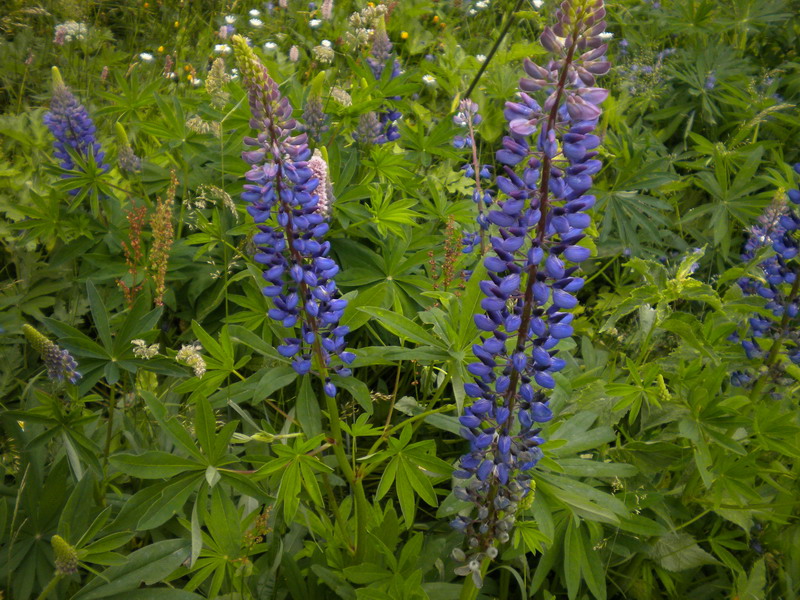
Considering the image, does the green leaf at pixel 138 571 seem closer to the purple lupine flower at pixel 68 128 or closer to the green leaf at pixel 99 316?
the green leaf at pixel 99 316

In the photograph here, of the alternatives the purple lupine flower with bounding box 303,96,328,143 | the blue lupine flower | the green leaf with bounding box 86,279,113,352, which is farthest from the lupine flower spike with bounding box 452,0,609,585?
the blue lupine flower

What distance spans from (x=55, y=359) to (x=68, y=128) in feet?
4.56

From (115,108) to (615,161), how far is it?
2.53 metres

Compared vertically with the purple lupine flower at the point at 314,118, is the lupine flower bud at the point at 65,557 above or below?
below

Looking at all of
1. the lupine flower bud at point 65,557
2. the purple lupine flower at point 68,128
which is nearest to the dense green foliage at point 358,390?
the lupine flower bud at point 65,557

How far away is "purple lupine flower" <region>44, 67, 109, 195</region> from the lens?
282 cm

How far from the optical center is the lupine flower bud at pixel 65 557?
1.53m

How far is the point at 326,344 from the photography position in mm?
1813

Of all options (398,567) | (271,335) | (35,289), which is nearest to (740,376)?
(398,567)

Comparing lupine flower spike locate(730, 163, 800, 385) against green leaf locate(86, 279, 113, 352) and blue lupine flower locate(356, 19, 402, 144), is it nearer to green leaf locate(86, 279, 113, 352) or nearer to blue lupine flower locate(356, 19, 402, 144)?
blue lupine flower locate(356, 19, 402, 144)

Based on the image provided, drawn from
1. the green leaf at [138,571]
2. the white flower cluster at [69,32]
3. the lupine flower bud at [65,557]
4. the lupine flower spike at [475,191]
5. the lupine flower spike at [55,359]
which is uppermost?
the lupine flower spike at [475,191]

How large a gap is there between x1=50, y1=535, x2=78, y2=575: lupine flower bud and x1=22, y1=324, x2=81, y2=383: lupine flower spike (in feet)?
1.89

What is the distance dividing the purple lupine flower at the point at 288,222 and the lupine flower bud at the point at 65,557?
0.69m

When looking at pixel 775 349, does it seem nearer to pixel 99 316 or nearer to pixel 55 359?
pixel 99 316
